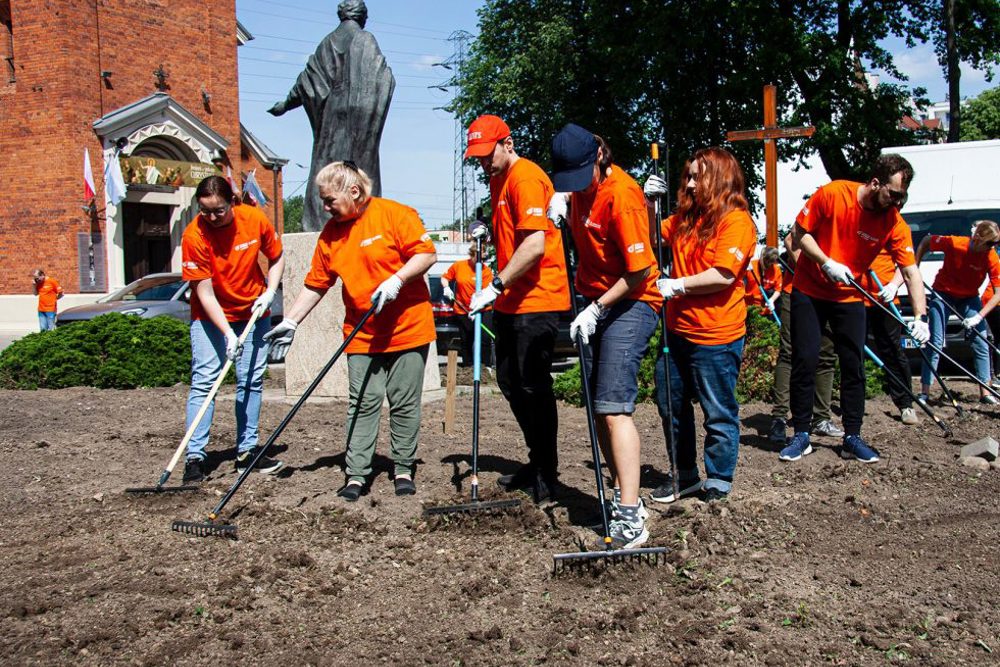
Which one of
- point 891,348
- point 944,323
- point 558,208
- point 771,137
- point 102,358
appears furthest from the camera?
point 771,137

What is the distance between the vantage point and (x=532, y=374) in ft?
15.6

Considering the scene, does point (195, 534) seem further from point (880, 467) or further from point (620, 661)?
point (880, 467)

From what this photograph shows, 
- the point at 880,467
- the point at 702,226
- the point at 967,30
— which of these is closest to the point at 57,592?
the point at 702,226

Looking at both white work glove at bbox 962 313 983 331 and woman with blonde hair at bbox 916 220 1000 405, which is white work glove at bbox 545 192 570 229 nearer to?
woman with blonde hair at bbox 916 220 1000 405

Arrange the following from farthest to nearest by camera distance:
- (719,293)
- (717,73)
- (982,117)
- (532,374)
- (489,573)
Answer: (982,117) < (717,73) < (532,374) < (719,293) < (489,573)

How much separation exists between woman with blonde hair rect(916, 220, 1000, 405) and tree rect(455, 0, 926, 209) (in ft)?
39.9

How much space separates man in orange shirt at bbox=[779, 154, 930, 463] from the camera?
5.59m

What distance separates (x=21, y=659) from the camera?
3.13 meters

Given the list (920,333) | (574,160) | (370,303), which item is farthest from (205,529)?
(920,333)

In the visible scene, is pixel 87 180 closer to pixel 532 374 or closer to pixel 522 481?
pixel 522 481

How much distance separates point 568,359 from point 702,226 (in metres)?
9.71

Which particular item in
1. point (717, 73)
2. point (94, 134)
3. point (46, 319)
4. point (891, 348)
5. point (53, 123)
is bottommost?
point (891, 348)

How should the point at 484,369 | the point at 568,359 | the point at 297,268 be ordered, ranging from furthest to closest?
the point at 568,359, the point at 484,369, the point at 297,268

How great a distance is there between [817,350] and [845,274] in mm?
597
